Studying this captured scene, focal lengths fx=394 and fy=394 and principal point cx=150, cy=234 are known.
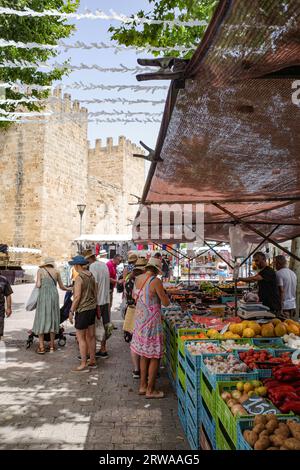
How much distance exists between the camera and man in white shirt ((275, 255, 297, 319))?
7164mm

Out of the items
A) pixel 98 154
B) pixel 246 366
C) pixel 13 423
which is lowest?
pixel 13 423

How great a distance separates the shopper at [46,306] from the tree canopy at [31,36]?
3551 millimetres

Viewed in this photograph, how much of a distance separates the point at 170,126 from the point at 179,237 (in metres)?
7.81

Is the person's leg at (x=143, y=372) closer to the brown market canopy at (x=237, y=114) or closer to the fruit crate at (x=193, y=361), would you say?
the fruit crate at (x=193, y=361)

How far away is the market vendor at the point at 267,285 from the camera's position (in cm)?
624

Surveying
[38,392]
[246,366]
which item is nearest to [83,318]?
[38,392]

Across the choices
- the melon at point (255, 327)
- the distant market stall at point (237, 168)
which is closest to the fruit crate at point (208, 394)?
the distant market stall at point (237, 168)

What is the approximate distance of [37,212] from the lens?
21.2 m

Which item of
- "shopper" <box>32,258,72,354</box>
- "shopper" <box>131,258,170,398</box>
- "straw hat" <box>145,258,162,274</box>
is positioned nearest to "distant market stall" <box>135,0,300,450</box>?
"shopper" <box>131,258,170,398</box>

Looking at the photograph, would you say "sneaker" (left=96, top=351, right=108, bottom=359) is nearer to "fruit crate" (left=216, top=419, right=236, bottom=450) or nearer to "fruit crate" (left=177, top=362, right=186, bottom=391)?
"fruit crate" (left=177, top=362, right=186, bottom=391)

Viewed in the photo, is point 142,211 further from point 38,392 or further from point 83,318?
point 38,392

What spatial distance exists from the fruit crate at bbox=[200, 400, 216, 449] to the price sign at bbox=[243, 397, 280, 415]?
350mm
